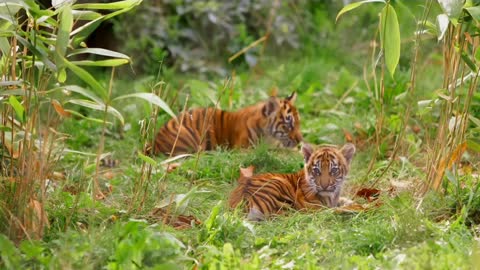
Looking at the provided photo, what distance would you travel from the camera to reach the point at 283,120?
327 inches

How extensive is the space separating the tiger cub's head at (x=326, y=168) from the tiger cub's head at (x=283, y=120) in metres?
1.71

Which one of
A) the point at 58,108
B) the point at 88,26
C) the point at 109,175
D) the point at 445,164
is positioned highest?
the point at 88,26

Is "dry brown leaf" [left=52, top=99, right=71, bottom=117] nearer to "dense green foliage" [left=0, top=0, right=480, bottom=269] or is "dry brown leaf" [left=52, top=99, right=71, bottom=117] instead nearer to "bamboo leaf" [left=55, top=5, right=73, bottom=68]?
"dense green foliage" [left=0, top=0, right=480, bottom=269]

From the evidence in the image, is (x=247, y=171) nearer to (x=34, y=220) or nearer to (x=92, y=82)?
(x=34, y=220)

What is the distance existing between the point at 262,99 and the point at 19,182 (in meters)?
4.81

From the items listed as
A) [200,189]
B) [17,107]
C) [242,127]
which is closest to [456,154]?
[200,189]

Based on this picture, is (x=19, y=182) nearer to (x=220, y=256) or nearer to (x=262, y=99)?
(x=220, y=256)

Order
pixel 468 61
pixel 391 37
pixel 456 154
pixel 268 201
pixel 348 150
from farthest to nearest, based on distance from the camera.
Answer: pixel 348 150
pixel 268 201
pixel 456 154
pixel 391 37
pixel 468 61

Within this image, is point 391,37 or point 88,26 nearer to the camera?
point 88,26

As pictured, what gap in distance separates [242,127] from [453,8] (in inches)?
144

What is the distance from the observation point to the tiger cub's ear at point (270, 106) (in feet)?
27.3

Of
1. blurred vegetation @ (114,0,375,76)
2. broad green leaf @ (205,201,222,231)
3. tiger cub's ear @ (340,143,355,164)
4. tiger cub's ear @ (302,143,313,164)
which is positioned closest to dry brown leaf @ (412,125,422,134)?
tiger cub's ear @ (340,143,355,164)

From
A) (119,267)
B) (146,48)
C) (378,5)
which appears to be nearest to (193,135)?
(146,48)

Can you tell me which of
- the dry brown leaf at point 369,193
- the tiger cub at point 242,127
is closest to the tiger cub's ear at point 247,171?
the dry brown leaf at point 369,193
